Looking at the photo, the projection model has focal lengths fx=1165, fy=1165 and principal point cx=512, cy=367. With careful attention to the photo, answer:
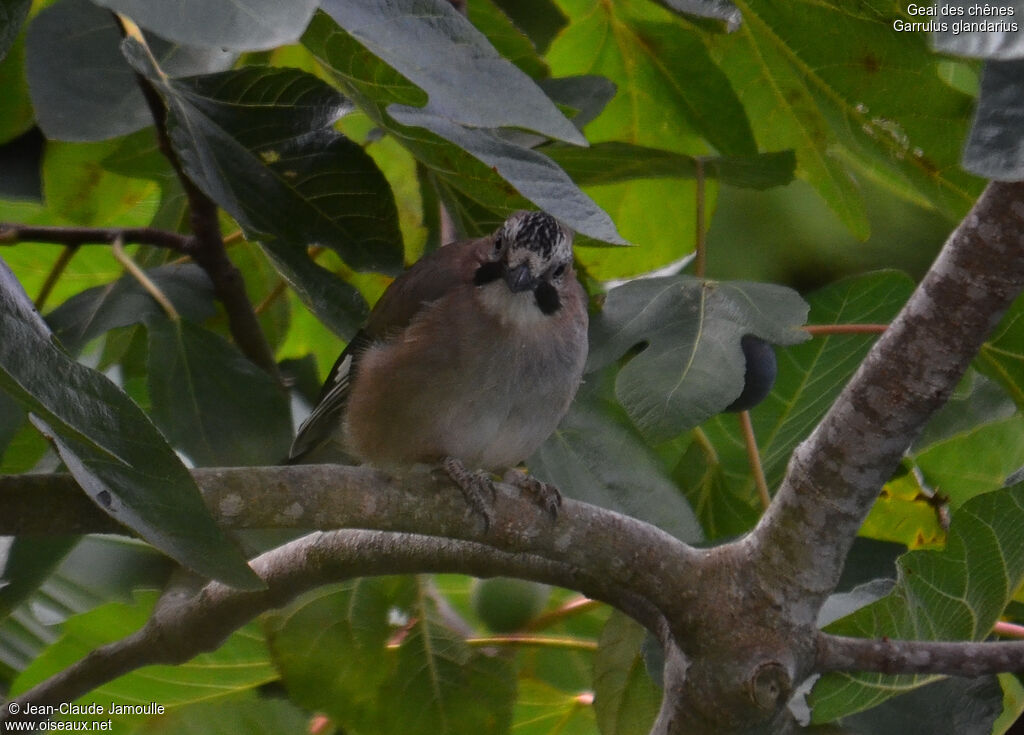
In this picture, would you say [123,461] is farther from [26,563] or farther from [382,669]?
[382,669]

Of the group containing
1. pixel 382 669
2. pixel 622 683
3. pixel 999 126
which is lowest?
pixel 382 669

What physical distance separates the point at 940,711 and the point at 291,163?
1.21m

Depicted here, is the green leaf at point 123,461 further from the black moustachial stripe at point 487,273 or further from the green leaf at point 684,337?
the black moustachial stripe at point 487,273

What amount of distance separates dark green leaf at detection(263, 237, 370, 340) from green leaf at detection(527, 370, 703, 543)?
0.41 metres

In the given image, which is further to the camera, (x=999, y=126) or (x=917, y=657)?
(x=917, y=657)

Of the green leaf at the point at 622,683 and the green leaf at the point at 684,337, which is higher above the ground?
the green leaf at the point at 684,337

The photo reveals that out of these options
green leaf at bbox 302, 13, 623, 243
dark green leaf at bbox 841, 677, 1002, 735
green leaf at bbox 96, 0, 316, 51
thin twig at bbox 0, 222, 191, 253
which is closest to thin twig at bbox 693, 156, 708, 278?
green leaf at bbox 302, 13, 623, 243

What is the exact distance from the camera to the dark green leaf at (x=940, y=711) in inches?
61.8

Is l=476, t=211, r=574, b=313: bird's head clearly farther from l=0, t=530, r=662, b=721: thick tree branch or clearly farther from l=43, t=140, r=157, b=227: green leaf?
l=43, t=140, r=157, b=227: green leaf

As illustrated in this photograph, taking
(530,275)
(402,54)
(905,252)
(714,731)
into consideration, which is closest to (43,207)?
(530,275)

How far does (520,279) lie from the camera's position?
2.09 meters

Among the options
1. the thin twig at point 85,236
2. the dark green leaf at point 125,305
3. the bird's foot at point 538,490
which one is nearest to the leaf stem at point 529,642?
the bird's foot at point 538,490

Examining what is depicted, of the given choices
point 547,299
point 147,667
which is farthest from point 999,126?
point 147,667

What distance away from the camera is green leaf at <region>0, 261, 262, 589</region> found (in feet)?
3.54
